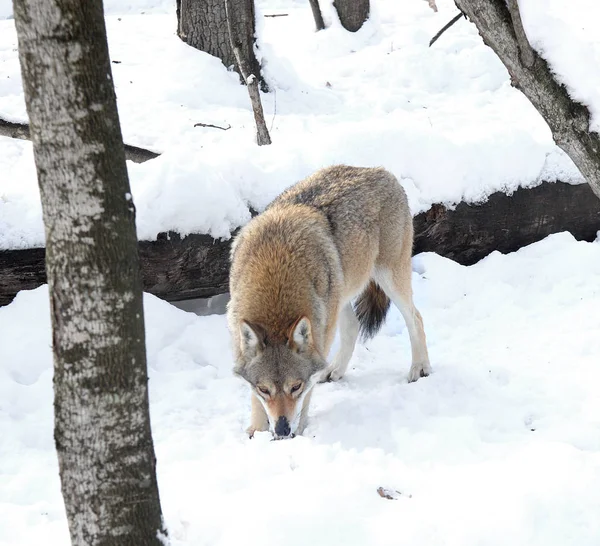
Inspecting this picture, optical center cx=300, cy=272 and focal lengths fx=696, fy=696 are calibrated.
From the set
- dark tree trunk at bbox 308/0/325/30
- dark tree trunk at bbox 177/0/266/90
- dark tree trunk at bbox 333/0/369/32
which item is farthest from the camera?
dark tree trunk at bbox 333/0/369/32

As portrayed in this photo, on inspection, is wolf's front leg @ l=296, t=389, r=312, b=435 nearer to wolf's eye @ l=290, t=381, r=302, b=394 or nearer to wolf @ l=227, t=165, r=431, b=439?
wolf @ l=227, t=165, r=431, b=439

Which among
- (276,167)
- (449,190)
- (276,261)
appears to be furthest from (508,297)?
(276,261)

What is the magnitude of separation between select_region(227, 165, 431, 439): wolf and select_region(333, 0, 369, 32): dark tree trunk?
31.1ft

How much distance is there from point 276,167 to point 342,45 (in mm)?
8151

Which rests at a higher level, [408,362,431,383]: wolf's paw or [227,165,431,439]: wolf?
[227,165,431,439]: wolf

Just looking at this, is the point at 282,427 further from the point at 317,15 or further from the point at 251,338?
the point at 317,15

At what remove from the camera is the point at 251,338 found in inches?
183

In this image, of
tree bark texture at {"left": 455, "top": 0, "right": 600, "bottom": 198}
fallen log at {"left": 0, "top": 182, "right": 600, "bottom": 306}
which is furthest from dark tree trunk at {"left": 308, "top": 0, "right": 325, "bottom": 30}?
tree bark texture at {"left": 455, "top": 0, "right": 600, "bottom": 198}

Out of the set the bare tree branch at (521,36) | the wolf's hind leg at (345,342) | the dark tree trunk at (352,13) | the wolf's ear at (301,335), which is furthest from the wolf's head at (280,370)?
the dark tree trunk at (352,13)

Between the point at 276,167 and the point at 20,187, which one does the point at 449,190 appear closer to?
the point at 276,167

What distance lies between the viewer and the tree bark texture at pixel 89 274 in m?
2.31

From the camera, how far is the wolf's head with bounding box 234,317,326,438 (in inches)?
182

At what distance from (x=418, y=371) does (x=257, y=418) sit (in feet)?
5.27

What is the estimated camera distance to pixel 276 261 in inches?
196
